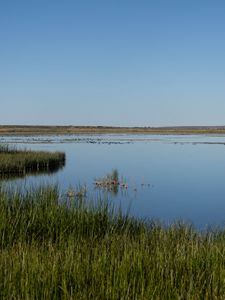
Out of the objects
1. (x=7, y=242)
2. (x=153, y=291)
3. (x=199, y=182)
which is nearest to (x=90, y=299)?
(x=153, y=291)

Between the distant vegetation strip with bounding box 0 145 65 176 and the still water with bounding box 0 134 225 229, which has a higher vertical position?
the distant vegetation strip with bounding box 0 145 65 176

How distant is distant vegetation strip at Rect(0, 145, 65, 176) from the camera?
26.8 metres

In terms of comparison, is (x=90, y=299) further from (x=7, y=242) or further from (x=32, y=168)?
(x=32, y=168)

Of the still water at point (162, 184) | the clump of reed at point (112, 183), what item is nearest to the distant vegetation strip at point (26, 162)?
the still water at point (162, 184)

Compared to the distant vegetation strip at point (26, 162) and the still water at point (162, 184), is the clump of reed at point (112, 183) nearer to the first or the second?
the still water at point (162, 184)

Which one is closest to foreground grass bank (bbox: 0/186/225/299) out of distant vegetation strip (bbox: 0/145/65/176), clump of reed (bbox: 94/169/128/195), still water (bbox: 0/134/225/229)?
still water (bbox: 0/134/225/229)

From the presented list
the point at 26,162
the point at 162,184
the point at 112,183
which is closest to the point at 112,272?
the point at 112,183

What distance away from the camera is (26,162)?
1141 inches

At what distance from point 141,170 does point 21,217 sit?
22.5 metres

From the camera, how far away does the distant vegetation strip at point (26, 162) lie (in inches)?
1054

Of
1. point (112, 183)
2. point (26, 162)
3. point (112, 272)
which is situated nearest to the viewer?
point (112, 272)

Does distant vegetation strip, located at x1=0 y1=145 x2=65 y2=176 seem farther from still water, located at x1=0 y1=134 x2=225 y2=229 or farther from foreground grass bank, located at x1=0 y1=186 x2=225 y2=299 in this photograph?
foreground grass bank, located at x1=0 y1=186 x2=225 y2=299

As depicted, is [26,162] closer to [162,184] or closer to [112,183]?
[112,183]

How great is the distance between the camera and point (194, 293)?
5.84 metres
